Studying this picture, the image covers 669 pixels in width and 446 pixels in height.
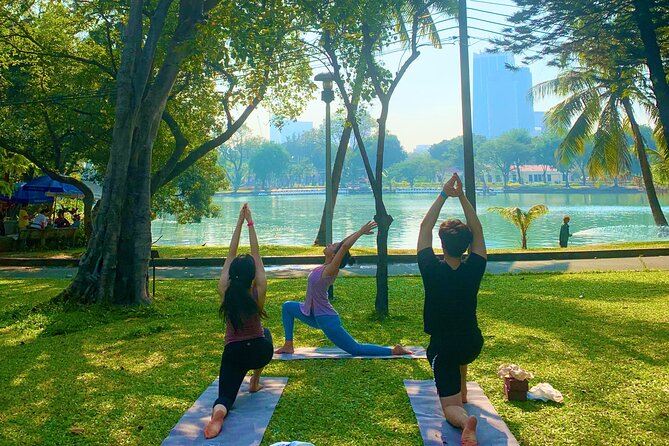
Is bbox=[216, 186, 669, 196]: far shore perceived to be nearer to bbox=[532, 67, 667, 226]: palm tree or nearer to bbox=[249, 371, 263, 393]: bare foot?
bbox=[532, 67, 667, 226]: palm tree

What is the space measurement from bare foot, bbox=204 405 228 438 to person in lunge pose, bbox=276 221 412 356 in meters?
1.70

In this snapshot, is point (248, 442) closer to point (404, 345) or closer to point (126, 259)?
point (404, 345)

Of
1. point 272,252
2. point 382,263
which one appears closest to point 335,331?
point 382,263

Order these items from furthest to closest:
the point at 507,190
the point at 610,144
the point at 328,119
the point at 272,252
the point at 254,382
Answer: the point at 507,190 < the point at 610,144 < the point at 272,252 < the point at 328,119 < the point at 254,382

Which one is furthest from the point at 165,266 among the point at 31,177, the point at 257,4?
the point at 31,177

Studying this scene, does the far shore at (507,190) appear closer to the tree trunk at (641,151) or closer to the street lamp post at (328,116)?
the tree trunk at (641,151)

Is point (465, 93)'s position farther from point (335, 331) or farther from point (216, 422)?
point (216, 422)

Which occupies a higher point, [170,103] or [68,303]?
[170,103]

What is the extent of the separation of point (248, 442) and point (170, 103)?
13.9 m

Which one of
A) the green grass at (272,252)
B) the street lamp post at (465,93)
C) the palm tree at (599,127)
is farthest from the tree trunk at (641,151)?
the street lamp post at (465,93)

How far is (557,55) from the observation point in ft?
30.2

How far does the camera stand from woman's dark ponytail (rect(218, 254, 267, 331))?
168 inches

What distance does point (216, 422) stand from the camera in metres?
3.95

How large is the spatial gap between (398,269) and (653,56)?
8.43 meters
